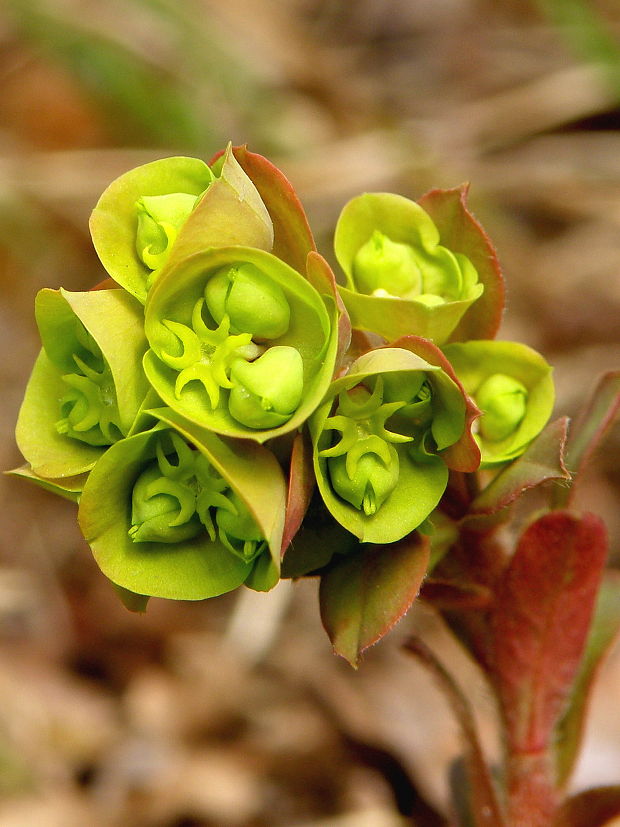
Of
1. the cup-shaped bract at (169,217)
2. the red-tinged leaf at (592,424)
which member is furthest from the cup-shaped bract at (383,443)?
the red-tinged leaf at (592,424)

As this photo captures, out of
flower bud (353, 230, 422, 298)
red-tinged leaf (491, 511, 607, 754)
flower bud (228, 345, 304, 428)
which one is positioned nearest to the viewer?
flower bud (228, 345, 304, 428)

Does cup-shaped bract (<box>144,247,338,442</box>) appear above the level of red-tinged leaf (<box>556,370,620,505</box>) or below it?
above

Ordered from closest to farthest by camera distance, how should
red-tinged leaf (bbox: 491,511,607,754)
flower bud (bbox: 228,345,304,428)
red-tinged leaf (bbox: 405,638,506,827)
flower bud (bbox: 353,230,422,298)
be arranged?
flower bud (bbox: 228,345,304,428)
flower bud (bbox: 353,230,422,298)
red-tinged leaf (bbox: 491,511,607,754)
red-tinged leaf (bbox: 405,638,506,827)

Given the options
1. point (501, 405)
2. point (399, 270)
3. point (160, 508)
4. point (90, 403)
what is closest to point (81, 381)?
point (90, 403)

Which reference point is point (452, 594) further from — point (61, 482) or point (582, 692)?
point (61, 482)

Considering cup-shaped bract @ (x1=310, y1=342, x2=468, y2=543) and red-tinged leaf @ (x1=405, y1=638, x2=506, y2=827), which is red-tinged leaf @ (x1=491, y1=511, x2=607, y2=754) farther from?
cup-shaped bract @ (x1=310, y1=342, x2=468, y2=543)

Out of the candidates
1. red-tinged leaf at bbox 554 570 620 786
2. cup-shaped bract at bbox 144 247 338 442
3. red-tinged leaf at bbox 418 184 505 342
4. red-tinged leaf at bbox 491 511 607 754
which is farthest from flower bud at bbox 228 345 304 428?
red-tinged leaf at bbox 554 570 620 786

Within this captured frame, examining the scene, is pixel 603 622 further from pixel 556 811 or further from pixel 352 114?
pixel 352 114
